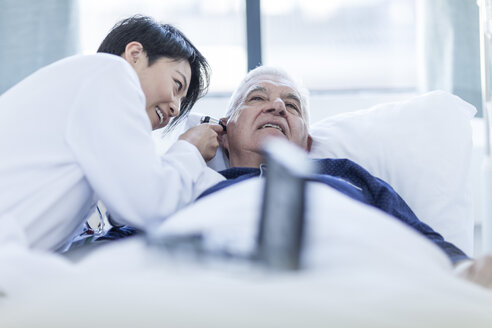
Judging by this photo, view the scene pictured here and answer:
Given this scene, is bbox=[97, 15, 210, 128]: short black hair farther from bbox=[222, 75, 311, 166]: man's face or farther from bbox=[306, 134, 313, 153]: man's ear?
bbox=[306, 134, 313, 153]: man's ear

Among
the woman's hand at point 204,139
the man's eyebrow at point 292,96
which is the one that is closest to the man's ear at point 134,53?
the woman's hand at point 204,139

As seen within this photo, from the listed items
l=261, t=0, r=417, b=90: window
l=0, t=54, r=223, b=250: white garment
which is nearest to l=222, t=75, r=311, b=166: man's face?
l=0, t=54, r=223, b=250: white garment

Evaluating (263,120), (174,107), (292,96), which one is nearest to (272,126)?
(263,120)

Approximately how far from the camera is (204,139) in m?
1.80

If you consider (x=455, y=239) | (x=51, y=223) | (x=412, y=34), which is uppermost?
(x=412, y=34)

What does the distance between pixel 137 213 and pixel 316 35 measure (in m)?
2.46

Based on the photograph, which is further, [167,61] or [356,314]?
[167,61]

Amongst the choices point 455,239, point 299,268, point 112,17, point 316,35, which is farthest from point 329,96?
point 299,268

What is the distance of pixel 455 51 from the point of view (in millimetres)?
3371

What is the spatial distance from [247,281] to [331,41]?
2.95 m

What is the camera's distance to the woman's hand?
1.78 m

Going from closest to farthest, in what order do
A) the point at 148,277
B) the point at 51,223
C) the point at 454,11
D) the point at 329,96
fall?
the point at 148,277
the point at 51,223
the point at 454,11
the point at 329,96

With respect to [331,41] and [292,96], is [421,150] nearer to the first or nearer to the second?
[292,96]

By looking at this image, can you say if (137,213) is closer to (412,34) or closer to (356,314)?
(356,314)
